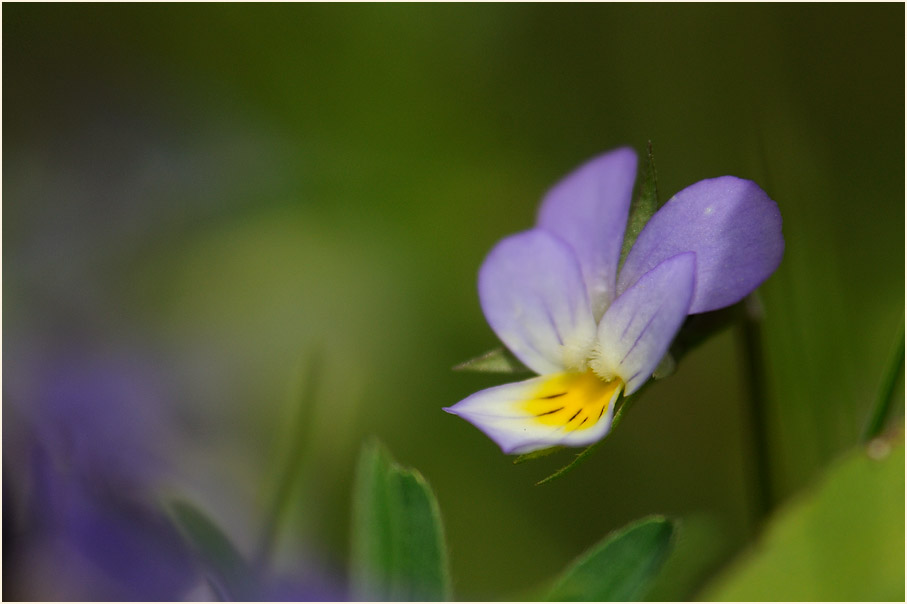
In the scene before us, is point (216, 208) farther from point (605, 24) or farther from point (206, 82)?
point (605, 24)

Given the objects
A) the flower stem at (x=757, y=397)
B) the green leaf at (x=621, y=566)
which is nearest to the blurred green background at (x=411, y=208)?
the flower stem at (x=757, y=397)

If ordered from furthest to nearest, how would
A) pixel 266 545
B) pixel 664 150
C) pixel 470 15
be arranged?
1. pixel 470 15
2. pixel 664 150
3. pixel 266 545

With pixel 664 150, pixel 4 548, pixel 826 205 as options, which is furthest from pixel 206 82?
pixel 826 205

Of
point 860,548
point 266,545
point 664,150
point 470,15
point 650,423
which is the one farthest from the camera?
point 470,15

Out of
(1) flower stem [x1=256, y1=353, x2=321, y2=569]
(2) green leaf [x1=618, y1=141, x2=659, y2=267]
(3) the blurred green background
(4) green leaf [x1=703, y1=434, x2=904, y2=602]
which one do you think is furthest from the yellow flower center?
(3) the blurred green background

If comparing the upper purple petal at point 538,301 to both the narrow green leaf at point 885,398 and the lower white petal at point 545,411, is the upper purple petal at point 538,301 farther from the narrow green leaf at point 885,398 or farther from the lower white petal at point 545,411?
the narrow green leaf at point 885,398

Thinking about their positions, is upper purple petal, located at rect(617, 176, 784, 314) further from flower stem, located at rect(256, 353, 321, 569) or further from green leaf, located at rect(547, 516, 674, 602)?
flower stem, located at rect(256, 353, 321, 569)

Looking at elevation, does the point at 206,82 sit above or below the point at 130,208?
above
